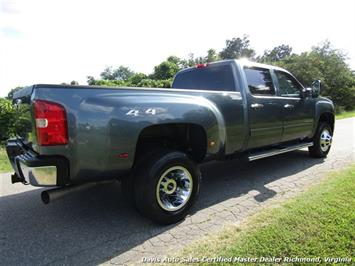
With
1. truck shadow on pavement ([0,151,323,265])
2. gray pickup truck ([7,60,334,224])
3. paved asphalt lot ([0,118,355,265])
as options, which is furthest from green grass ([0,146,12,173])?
gray pickup truck ([7,60,334,224])

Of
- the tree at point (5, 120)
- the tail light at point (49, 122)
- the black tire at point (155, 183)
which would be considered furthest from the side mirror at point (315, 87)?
the tree at point (5, 120)

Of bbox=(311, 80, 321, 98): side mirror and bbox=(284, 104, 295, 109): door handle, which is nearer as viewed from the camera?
bbox=(284, 104, 295, 109): door handle

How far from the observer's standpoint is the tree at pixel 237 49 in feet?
193

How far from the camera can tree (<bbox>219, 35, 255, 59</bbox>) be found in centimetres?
5881

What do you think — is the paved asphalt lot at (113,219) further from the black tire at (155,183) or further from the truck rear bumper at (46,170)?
the truck rear bumper at (46,170)

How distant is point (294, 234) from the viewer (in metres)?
2.71

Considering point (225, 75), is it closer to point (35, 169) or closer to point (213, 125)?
point (213, 125)

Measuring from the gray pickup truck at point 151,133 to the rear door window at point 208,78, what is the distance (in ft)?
0.06

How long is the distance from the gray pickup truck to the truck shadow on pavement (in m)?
0.35

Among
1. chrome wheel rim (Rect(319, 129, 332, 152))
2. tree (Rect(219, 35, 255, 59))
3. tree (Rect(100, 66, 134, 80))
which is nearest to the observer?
chrome wheel rim (Rect(319, 129, 332, 152))

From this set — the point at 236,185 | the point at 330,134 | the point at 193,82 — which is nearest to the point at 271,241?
the point at 236,185

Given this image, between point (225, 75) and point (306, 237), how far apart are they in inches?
103

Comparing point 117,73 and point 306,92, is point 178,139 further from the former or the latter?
point 117,73

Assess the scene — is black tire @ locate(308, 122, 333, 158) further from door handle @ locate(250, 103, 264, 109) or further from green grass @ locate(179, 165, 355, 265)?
green grass @ locate(179, 165, 355, 265)
